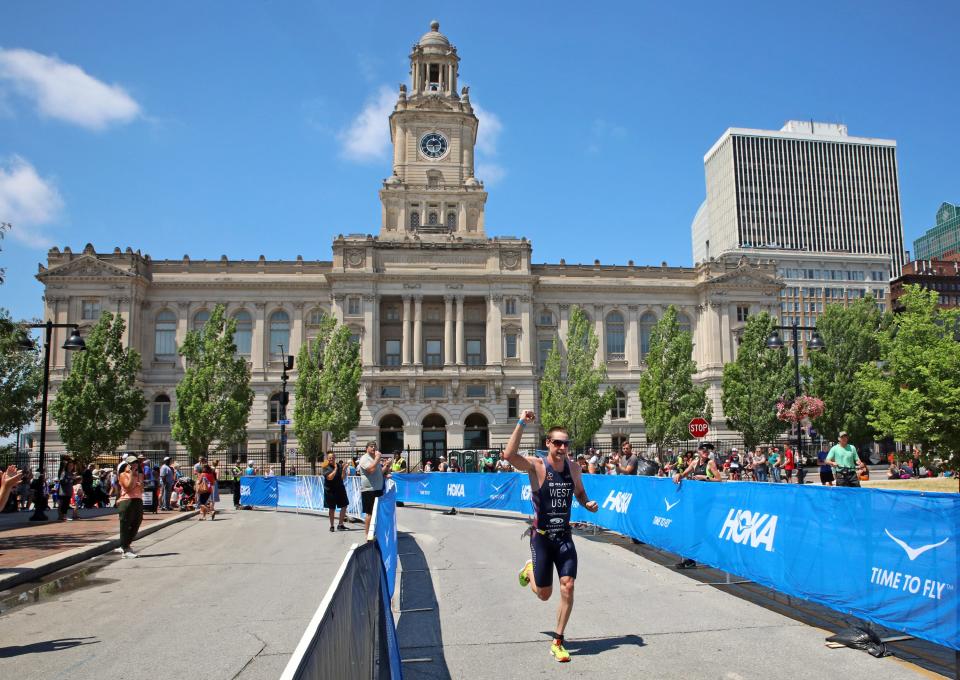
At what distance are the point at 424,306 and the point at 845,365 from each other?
30.6 metres

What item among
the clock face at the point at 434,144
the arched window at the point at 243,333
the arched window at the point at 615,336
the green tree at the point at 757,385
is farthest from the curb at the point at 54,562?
the clock face at the point at 434,144

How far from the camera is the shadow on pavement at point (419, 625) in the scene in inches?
274

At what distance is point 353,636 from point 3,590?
952cm

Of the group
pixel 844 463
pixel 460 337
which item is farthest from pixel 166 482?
pixel 460 337

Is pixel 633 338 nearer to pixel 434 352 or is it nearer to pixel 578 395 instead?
pixel 578 395

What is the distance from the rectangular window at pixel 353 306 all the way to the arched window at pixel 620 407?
2127 cm

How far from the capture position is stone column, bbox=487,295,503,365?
2357 inches

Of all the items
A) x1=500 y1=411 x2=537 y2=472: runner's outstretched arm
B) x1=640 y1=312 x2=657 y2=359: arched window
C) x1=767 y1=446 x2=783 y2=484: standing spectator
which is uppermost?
x1=640 y1=312 x2=657 y2=359: arched window

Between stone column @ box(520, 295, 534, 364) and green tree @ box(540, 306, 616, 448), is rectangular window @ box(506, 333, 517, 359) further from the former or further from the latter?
green tree @ box(540, 306, 616, 448)

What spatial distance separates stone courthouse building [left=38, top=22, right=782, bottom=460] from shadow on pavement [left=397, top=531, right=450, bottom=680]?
45246mm

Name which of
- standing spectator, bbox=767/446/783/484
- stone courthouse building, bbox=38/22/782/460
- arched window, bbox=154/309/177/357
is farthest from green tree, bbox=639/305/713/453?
arched window, bbox=154/309/177/357

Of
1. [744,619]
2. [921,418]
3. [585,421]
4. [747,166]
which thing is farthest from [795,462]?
[747,166]

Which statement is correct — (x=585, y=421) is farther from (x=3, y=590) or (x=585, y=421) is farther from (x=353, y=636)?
(x=353, y=636)

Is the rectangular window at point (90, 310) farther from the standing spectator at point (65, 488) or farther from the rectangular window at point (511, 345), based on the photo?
the standing spectator at point (65, 488)
